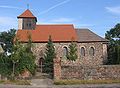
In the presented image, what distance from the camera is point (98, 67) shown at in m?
29.4

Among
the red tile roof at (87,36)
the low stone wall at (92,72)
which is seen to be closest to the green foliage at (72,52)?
the red tile roof at (87,36)

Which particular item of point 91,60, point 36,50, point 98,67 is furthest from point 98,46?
point 98,67

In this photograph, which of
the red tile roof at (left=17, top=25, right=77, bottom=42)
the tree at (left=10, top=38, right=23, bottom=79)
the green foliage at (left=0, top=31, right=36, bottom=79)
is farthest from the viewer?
the red tile roof at (left=17, top=25, right=77, bottom=42)

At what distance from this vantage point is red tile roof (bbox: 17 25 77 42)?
2130 inches

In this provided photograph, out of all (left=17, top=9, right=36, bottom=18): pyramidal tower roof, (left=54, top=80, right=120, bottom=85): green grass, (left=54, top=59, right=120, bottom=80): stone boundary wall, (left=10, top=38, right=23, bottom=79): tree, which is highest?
(left=17, top=9, right=36, bottom=18): pyramidal tower roof

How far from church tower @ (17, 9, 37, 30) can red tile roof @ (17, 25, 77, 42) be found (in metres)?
1.21

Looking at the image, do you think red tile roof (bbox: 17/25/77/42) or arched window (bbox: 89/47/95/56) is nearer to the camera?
arched window (bbox: 89/47/95/56)

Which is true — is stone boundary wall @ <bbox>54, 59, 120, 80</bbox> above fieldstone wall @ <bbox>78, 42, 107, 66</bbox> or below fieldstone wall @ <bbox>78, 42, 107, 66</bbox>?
below

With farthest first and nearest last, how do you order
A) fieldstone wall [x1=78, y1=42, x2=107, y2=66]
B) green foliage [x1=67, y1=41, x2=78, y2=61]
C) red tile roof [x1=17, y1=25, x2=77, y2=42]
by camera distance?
red tile roof [x1=17, y1=25, x2=77, y2=42] → fieldstone wall [x1=78, y1=42, x2=107, y2=66] → green foliage [x1=67, y1=41, x2=78, y2=61]

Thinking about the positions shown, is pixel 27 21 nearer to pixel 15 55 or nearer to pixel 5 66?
pixel 15 55

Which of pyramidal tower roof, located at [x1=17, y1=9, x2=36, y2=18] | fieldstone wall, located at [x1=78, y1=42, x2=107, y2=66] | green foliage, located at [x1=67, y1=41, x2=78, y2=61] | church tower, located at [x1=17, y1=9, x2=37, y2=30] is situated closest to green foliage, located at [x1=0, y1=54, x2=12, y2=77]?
green foliage, located at [x1=67, y1=41, x2=78, y2=61]

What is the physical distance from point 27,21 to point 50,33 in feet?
22.1

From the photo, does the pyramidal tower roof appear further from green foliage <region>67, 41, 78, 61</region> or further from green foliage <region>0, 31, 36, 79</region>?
green foliage <region>0, 31, 36, 79</region>

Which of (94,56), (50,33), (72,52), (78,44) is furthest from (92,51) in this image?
(50,33)
